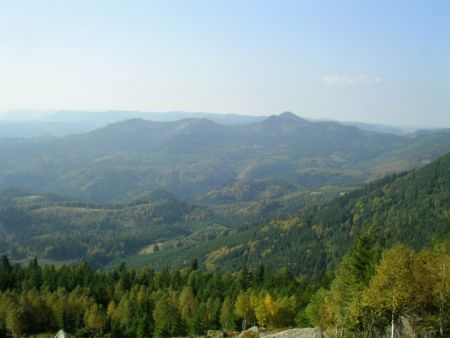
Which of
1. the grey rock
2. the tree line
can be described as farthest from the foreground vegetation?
the grey rock

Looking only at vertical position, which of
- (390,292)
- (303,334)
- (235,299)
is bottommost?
(235,299)

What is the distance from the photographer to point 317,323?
73.6m

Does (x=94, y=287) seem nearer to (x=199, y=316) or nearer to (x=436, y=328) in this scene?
(x=199, y=316)

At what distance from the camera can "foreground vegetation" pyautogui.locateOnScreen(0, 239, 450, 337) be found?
4962 centimetres

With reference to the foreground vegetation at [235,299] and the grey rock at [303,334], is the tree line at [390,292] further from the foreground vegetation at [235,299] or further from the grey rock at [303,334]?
the grey rock at [303,334]

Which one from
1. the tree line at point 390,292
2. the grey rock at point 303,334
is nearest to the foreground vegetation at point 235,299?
the tree line at point 390,292

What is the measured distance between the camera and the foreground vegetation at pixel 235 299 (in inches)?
1954

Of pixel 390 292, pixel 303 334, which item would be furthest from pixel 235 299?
pixel 390 292

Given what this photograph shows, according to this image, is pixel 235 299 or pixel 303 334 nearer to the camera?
pixel 303 334

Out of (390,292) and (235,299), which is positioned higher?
(390,292)

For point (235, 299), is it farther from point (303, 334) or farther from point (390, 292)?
point (390, 292)

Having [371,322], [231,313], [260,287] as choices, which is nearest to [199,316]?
[231,313]

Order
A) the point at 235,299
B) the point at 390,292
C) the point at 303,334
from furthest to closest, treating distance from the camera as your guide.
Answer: the point at 235,299 → the point at 303,334 → the point at 390,292

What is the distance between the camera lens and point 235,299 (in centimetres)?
10738
